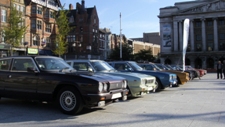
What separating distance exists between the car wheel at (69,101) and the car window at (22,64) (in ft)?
4.96

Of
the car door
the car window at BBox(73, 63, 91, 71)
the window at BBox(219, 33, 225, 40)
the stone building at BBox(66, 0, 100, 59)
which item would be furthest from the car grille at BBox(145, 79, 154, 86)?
the window at BBox(219, 33, 225, 40)

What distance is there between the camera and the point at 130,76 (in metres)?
10.3

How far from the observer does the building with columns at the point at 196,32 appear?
73.8 m

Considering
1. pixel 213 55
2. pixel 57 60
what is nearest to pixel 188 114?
pixel 57 60

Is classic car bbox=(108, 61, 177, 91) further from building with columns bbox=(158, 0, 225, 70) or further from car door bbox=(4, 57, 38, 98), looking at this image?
building with columns bbox=(158, 0, 225, 70)

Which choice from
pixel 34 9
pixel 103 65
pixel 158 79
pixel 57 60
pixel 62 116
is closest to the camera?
pixel 62 116

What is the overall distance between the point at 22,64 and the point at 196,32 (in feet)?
255

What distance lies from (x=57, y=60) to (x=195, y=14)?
7472 centimetres

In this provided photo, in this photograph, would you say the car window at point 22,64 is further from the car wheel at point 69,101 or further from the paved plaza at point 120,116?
the car wheel at point 69,101

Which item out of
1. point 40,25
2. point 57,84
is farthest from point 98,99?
point 40,25

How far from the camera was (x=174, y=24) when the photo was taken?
79.8 m

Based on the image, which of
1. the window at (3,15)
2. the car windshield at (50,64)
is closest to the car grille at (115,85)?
the car windshield at (50,64)

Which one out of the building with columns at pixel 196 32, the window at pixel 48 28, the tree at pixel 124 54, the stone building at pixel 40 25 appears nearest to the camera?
the stone building at pixel 40 25

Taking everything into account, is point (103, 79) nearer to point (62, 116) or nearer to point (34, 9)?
point (62, 116)
